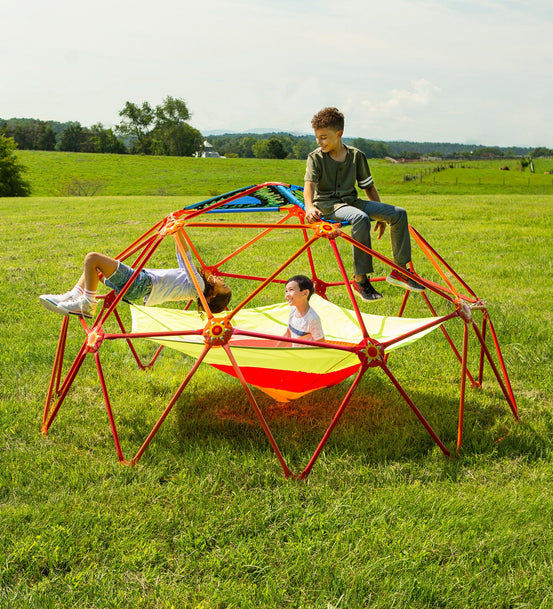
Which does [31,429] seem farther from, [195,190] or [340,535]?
[195,190]

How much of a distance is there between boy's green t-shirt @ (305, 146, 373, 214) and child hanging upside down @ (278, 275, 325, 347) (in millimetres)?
663

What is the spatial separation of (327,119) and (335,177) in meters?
0.49

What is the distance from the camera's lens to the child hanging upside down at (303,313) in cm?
448

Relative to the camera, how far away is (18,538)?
114 inches

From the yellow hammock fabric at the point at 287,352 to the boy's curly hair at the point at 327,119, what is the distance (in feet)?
5.63

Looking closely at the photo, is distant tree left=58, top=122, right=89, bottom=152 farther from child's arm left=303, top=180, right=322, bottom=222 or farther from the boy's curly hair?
the boy's curly hair

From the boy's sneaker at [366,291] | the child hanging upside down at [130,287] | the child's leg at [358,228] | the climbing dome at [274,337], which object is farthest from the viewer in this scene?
the boy's sneaker at [366,291]

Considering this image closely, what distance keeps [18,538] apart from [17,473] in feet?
2.07

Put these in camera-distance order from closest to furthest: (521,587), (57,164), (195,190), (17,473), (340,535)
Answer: (521,587) < (340,535) < (17,473) < (195,190) < (57,164)

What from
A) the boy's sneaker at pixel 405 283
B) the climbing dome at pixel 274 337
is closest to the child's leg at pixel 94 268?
the climbing dome at pixel 274 337

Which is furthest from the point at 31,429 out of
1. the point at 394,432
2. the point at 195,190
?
the point at 195,190

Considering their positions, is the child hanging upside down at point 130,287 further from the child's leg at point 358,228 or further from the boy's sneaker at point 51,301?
the child's leg at point 358,228

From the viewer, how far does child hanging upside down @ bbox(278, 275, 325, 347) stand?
448cm

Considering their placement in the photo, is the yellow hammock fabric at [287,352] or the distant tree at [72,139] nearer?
the yellow hammock fabric at [287,352]
